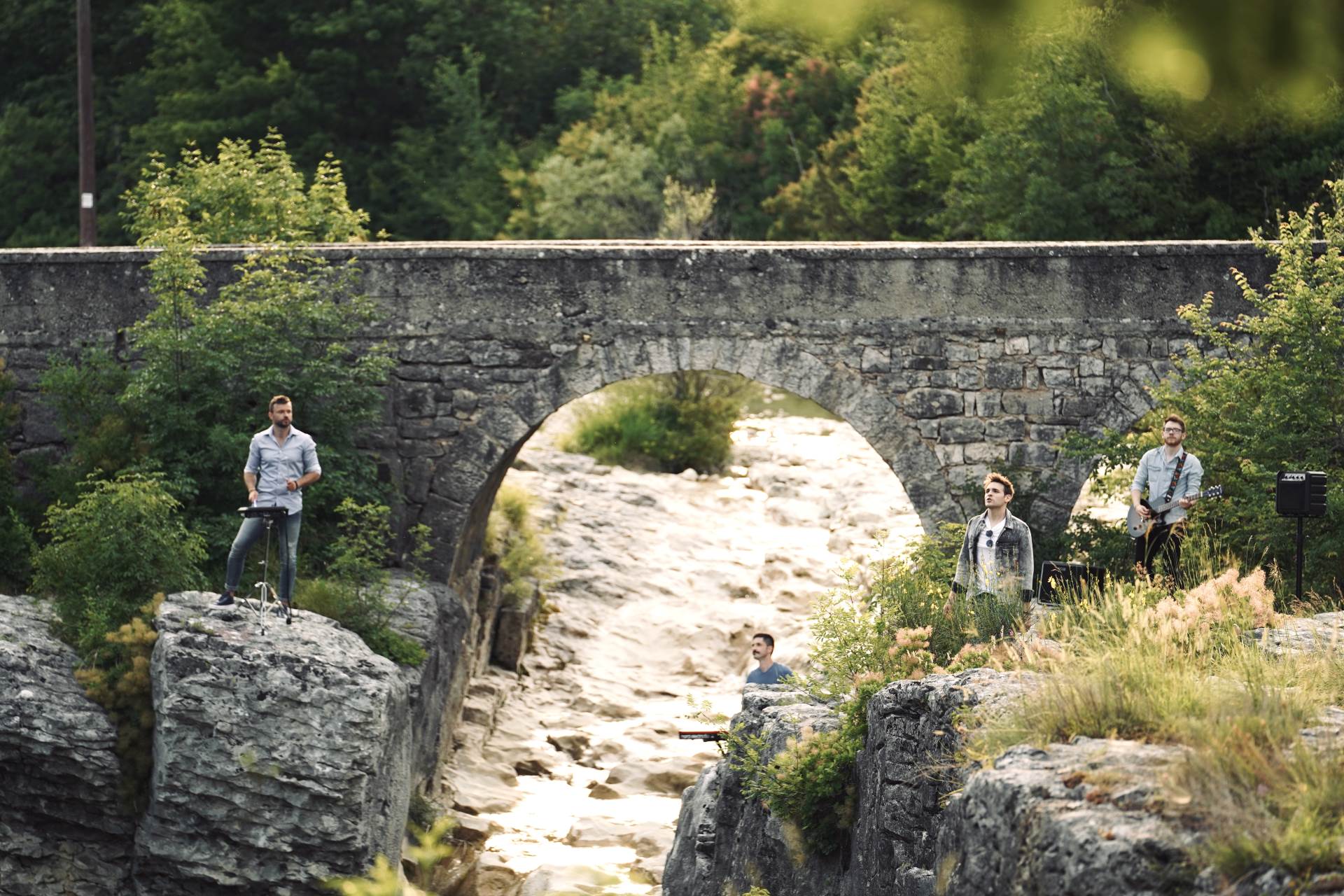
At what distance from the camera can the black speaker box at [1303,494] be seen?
884 cm

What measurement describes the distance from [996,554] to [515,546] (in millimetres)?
7529

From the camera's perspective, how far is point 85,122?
17781 mm

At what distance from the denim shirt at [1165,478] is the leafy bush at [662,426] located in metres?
11.6

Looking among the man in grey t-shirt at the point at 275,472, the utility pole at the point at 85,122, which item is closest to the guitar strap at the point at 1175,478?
the man in grey t-shirt at the point at 275,472

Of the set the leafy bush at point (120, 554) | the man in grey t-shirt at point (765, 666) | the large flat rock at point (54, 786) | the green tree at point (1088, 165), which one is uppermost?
the green tree at point (1088, 165)

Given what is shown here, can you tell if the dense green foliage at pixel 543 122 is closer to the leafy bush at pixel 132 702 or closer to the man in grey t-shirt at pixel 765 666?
the man in grey t-shirt at pixel 765 666

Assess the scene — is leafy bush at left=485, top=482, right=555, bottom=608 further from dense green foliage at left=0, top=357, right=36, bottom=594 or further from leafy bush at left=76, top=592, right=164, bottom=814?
leafy bush at left=76, top=592, right=164, bottom=814

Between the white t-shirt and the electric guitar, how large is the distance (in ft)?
4.51

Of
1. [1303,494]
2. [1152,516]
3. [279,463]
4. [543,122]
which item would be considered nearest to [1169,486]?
[1152,516]

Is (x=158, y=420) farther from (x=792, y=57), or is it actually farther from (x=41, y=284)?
(x=792, y=57)

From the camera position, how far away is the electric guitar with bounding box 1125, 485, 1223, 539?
9.66m

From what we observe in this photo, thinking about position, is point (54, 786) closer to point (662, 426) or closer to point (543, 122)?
point (662, 426)

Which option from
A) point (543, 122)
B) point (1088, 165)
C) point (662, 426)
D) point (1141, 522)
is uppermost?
point (543, 122)

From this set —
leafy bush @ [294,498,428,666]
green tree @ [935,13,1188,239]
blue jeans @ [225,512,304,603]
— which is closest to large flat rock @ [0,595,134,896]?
blue jeans @ [225,512,304,603]
